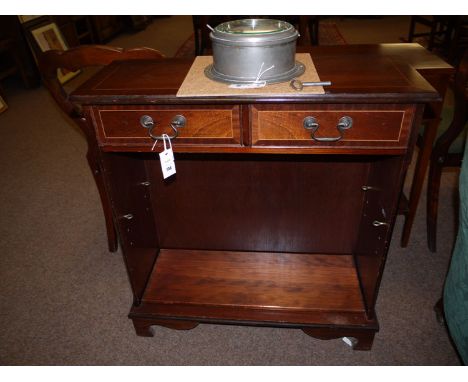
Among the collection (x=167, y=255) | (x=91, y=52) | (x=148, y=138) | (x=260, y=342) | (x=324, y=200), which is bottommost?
(x=260, y=342)

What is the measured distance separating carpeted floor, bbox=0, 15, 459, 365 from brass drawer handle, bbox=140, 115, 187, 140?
702 mm

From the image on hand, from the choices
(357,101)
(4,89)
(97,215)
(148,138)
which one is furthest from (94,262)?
(4,89)

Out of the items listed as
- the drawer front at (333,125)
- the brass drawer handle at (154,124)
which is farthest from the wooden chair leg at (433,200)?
the brass drawer handle at (154,124)

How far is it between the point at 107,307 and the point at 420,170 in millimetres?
1206

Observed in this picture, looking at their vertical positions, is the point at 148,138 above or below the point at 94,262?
above

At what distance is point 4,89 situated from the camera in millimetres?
3264

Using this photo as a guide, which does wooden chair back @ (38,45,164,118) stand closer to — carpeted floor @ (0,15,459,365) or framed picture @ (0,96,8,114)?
carpeted floor @ (0,15,459,365)

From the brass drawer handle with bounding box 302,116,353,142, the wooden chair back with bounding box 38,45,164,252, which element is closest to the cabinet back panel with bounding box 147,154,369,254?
the wooden chair back with bounding box 38,45,164,252

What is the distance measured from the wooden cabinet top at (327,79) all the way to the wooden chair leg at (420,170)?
224mm

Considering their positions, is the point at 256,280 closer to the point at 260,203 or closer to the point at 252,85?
the point at 260,203

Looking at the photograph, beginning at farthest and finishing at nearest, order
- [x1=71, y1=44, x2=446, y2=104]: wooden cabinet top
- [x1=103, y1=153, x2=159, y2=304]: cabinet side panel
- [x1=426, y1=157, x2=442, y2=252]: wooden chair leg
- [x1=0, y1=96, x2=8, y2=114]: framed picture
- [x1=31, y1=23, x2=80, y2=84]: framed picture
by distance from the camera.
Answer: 1. [x1=31, y1=23, x2=80, y2=84]: framed picture
2. [x1=0, y1=96, x2=8, y2=114]: framed picture
3. [x1=426, y1=157, x2=442, y2=252]: wooden chair leg
4. [x1=103, y1=153, x2=159, y2=304]: cabinet side panel
5. [x1=71, y1=44, x2=446, y2=104]: wooden cabinet top

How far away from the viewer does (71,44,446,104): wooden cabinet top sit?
27.4 inches

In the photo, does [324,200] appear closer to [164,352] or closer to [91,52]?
[164,352]

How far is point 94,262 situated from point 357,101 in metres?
1.21
